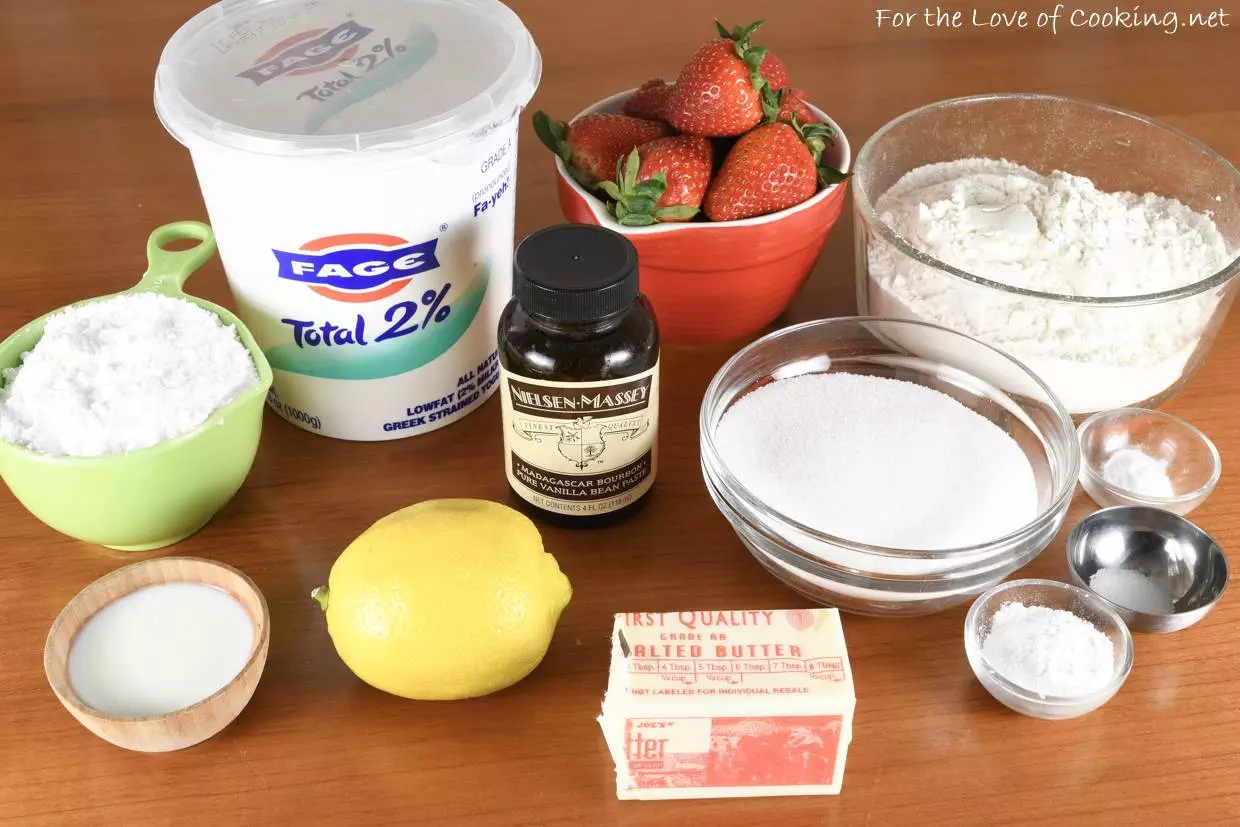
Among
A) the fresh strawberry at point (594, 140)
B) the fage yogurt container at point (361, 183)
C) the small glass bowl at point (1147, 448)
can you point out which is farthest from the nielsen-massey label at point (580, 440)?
the small glass bowl at point (1147, 448)

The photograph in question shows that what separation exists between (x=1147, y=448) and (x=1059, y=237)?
0.18m

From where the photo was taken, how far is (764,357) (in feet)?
2.94

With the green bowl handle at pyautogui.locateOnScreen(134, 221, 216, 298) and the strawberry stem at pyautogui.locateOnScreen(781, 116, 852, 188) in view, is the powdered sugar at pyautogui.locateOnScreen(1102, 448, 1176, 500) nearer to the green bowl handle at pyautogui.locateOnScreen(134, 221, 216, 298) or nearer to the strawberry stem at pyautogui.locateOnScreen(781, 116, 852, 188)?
the strawberry stem at pyautogui.locateOnScreen(781, 116, 852, 188)

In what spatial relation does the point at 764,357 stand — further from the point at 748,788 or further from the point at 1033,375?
the point at 748,788

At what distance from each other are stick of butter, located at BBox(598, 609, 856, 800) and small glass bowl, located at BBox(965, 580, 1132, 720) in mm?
109

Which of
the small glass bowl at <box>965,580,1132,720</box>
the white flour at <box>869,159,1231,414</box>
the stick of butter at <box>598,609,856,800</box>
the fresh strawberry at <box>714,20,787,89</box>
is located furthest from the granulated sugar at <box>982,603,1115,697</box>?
the fresh strawberry at <box>714,20,787,89</box>

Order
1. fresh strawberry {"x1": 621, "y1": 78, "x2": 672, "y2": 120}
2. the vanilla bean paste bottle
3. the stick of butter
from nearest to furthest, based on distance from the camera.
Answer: the stick of butter < the vanilla bean paste bottle < fresh strawberry {"x1": 621, "y1": 78, "x2": 672, "y2": 120}

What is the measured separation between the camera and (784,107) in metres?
0.93

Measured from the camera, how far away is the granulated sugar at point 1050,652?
0.70 metres

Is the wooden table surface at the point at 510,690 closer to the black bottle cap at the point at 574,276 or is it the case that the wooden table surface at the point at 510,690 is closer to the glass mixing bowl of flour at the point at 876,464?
the glass mixing bowl of flour at the point at 876,464

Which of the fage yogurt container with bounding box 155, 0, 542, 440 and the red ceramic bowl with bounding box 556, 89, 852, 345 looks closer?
the fage yogurt container with bounding box 155, 0, 542, 440

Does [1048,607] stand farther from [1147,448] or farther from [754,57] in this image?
[754,57]

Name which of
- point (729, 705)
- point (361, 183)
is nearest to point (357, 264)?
point (361, 183)

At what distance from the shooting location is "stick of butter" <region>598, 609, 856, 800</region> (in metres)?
0.63
